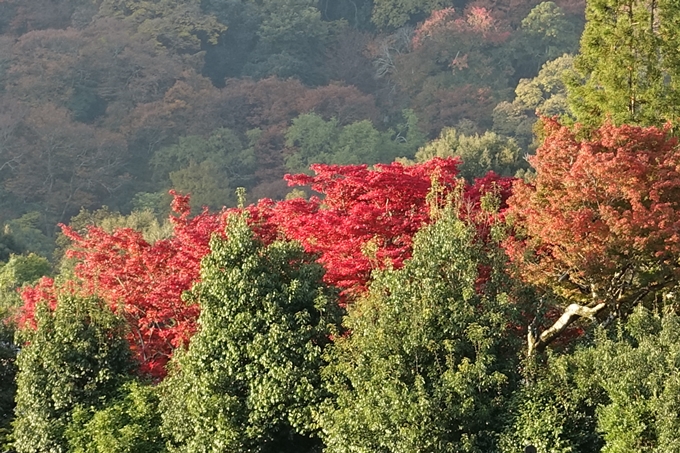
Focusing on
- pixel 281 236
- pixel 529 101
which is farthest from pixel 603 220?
pixel 529 101

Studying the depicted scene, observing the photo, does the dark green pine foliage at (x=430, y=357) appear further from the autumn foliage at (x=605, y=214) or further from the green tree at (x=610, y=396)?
the autumn foliage at (x=605, y=214)

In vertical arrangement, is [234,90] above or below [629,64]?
below

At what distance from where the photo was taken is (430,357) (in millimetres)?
12961

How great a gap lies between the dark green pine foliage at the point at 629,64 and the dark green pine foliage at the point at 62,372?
9026 mm

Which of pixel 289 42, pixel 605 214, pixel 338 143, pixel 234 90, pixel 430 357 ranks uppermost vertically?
pixel 289 42

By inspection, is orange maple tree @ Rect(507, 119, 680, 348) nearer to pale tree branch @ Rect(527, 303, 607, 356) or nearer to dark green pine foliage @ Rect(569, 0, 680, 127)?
pale tree branch @ Rect(527, 303, 607, 356)

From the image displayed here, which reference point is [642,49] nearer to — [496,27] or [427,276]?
[427,276]

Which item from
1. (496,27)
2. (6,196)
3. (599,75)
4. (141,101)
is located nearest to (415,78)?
(496,27)

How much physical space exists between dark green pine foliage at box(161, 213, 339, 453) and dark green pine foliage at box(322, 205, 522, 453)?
0.46 m

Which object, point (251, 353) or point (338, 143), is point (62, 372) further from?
point (338, 143)

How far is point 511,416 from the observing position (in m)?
12.6

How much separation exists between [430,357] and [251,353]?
88.7 inches

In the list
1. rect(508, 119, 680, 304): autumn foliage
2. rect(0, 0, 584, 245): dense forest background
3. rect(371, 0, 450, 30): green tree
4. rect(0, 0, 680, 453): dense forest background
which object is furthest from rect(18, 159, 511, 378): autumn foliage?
rect(371, 0, 450, 30): green tree

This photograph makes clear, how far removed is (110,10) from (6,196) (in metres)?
14.2
